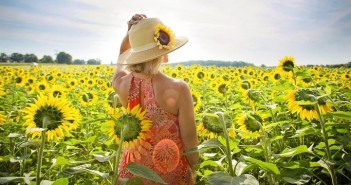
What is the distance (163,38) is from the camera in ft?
7.88

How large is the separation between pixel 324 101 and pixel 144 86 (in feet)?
4.37

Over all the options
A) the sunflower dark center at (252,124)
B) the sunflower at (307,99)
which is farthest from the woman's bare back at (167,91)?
the sunflower at (307,99)

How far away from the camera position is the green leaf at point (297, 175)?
5.98ft

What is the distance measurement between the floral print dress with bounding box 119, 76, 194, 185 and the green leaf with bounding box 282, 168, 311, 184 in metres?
0.80

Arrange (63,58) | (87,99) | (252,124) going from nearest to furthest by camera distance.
Answer: 1. (252,124)
2. (87,99)
3. (63,58)

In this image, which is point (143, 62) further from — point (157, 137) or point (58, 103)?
point (58, 103)

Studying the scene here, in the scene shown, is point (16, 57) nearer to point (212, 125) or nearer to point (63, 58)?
point (63, 58)

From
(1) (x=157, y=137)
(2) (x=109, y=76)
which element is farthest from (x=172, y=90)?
(2) (x=109, y=76)

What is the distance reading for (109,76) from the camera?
40.7 feet

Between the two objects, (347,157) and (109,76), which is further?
(109,76)

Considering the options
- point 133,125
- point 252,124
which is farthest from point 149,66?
point 252,124

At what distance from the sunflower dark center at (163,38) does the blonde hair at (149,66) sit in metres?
0.12

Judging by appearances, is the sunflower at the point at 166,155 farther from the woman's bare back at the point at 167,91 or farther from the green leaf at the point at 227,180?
the green leaf at the point at 227,180

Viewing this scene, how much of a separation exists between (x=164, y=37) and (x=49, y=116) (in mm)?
1000
